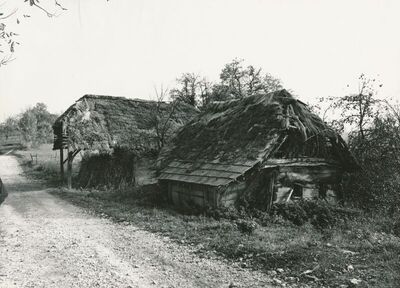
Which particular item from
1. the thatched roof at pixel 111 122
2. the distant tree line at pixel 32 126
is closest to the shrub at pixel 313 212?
the thatched roof at pixel 111 122

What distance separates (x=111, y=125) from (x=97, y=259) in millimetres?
15553

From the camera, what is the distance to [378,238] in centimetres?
902

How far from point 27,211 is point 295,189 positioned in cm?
1036

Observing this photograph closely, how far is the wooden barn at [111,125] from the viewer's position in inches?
817

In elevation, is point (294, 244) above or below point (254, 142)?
below

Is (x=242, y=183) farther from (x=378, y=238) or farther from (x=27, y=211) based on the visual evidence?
(x=27, y=211)

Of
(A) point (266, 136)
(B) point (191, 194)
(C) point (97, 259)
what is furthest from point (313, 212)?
(C) point (97, 259)

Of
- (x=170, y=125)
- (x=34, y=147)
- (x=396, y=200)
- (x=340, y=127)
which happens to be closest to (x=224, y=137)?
(x=340, y=127)

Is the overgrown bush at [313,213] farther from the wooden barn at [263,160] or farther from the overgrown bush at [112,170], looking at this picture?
the overgrown bush at [112,170]

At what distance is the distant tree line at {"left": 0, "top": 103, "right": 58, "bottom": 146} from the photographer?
6338 cm

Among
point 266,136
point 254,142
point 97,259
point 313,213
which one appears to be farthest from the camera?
point 254,142

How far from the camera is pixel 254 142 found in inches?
500

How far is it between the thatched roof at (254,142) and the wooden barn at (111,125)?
6.03 m

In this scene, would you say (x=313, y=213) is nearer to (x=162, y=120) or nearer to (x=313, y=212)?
(x=313, y=212)
